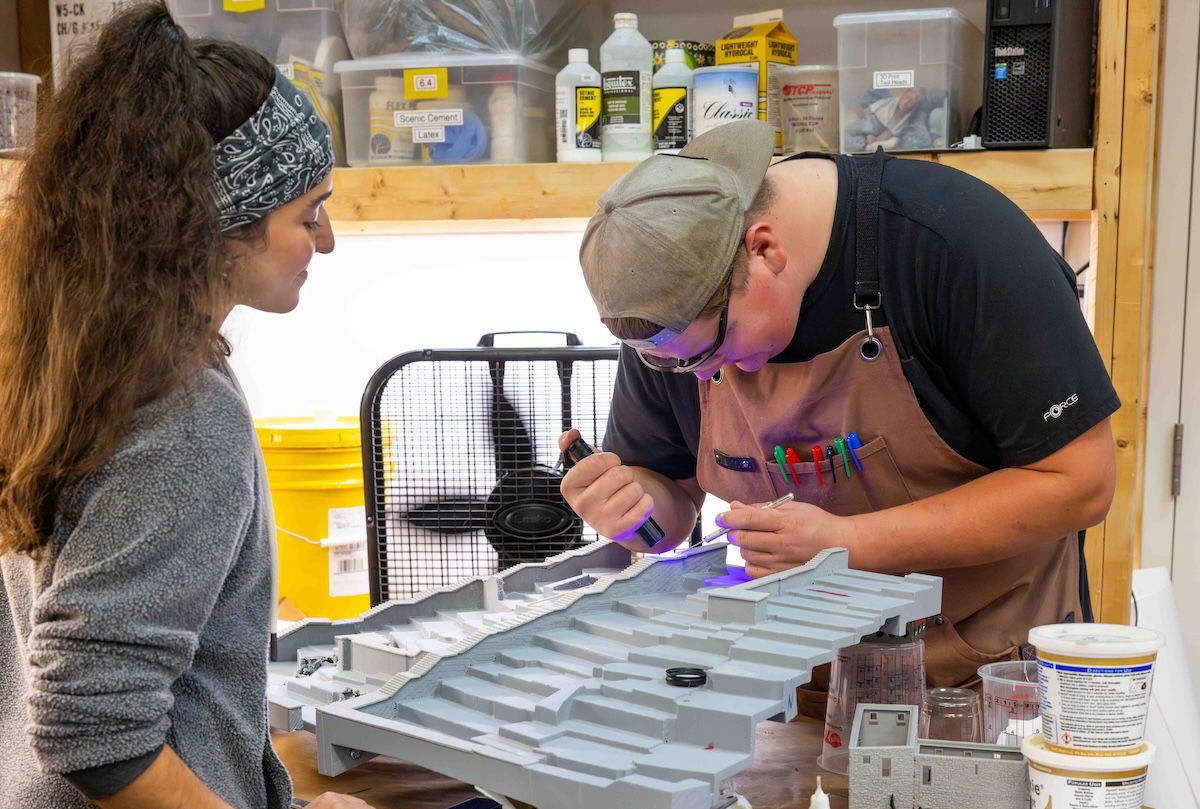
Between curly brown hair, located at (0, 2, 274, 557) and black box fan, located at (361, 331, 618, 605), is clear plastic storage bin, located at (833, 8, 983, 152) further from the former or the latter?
curly brown hair, located at (0, 2, 274, 557)

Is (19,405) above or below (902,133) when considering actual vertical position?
below

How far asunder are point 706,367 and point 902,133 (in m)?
1.11

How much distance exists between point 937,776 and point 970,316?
1.89 feet

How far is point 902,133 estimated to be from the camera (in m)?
2.28

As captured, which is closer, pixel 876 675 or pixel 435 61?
pixel 876 675

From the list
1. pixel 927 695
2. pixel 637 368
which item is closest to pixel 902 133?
pixel 637 368

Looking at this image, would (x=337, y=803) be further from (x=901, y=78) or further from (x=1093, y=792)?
(x=901, y=78)

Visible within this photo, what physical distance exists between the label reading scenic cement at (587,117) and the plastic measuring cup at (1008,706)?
5.15ft

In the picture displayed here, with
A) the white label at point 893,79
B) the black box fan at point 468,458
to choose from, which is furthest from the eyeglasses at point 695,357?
the white label at point 893,79

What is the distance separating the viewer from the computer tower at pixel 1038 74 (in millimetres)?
2158

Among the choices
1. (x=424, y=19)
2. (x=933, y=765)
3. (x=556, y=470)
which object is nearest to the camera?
(x=933, y=765)

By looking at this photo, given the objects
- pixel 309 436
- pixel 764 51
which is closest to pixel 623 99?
pixel 764 51

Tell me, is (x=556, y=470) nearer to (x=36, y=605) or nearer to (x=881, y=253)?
(x=881, y=253)

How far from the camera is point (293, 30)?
259 cm
